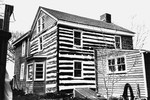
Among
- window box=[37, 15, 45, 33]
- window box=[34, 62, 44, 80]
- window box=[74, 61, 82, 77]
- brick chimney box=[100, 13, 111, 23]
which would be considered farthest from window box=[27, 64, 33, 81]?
brick chimney box=[100, 13, 111, 23]

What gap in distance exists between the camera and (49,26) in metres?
16.8

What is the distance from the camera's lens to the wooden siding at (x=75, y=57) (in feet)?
47.8

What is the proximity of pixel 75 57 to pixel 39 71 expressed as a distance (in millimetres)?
3726

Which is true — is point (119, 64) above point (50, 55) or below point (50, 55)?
below

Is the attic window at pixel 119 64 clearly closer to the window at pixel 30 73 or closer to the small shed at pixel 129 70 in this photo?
the small shed at pixel 129 70

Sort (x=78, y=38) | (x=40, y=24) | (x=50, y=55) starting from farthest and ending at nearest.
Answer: (x=40, y=24) → (x=78, y=38) → (x=50, y=55)

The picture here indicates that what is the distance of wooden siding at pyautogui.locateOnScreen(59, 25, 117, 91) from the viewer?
47.8 feet

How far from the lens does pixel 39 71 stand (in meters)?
15.9

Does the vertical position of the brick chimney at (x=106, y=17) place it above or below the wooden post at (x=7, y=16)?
above

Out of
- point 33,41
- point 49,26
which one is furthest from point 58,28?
point 33,41

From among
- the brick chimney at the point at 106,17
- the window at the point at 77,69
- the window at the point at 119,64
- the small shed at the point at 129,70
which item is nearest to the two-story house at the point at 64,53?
the window at the point at 77,69

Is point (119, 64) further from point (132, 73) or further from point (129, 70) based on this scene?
point (132, 73)

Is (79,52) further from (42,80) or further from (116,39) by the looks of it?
(116,39)

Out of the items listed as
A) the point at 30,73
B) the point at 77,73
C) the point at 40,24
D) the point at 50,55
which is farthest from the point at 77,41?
the point at 30,73
